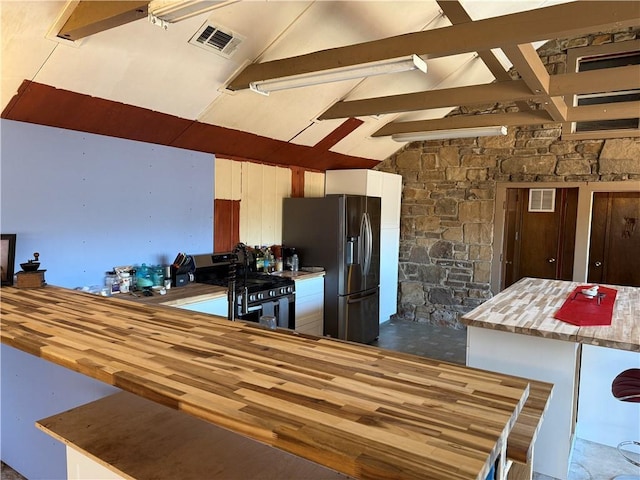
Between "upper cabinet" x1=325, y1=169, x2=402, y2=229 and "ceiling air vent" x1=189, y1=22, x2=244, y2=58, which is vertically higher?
"ceiling air vent" x1=189, y1=22, x2=244, y2=58

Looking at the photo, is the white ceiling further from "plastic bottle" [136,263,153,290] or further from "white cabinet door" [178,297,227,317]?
"white cabinet door" [178,297,227,317]

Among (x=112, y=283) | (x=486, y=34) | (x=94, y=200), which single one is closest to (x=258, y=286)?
(x=112, y=283)

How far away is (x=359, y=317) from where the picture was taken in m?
4.96

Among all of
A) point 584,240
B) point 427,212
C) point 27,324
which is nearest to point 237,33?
point 27,324

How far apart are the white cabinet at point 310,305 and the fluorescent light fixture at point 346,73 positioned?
198cm

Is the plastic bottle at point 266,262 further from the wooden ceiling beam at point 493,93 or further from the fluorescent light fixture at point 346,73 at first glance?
the fluorescent light fixture at point 346,73

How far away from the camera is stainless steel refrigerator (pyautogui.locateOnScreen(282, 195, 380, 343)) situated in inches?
183

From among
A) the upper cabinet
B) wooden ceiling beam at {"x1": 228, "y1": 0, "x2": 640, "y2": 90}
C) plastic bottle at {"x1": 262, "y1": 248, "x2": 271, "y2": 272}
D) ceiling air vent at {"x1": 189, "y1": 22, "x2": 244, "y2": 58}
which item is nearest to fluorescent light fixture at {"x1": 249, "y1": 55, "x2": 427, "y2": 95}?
wooden ceiling beam at {"x1": 228, "y1": 0, "x2": 640, "y2": 90}

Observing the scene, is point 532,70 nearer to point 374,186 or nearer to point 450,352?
point 374,186

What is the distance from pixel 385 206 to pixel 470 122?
1.65m

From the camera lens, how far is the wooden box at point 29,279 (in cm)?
231

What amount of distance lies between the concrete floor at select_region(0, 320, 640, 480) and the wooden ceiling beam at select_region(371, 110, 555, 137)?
8.06 ft

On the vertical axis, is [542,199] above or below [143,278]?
above

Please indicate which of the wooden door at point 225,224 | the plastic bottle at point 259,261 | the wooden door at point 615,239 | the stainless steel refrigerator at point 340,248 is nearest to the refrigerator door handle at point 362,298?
the stainless steel refrigerator at point 340,248
